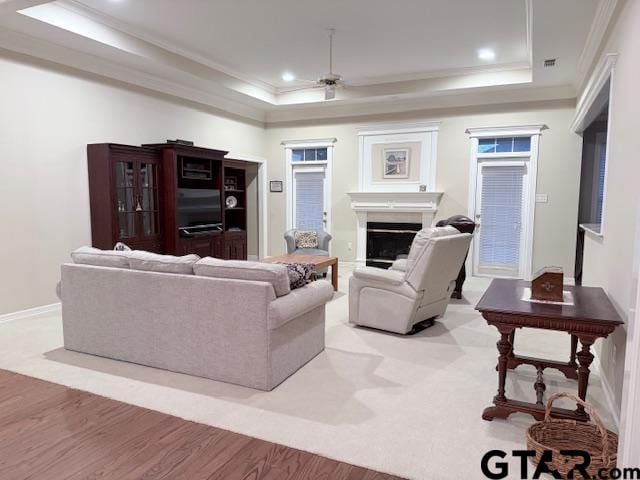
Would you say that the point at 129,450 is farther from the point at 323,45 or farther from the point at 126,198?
the point at 323,45

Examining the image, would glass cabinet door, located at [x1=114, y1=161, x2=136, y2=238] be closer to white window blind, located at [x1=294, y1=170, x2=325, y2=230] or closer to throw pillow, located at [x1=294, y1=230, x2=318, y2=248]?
throw pillow, located at [x1=294, y1=230, x2=318, y2=248]

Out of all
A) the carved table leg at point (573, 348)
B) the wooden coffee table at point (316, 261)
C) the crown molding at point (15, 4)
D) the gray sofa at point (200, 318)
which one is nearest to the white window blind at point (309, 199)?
the wooden coffee table at point (316, 261)

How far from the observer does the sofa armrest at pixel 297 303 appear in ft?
9.09

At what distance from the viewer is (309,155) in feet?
27.0

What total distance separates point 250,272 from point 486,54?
15.6 feet

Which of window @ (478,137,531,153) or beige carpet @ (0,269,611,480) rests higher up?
window @ (478,137,531,153)

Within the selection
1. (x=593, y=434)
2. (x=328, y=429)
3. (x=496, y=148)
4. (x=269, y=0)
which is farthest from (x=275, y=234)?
(x=593, y=434)

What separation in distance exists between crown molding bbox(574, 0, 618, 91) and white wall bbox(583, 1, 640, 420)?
0.21m

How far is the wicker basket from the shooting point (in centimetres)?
188

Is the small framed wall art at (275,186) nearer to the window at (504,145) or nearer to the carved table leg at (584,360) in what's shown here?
the window at (504,145)

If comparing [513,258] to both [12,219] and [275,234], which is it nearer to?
[275,234]

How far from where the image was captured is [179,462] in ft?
6.89

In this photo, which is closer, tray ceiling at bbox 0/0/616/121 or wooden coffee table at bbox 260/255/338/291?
tray ceiling at bbox 0/0/616/121

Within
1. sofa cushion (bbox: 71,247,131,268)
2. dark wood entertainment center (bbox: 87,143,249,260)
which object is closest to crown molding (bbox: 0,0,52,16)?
dark wood entertainment center (bbox: 87,143,249,260)
